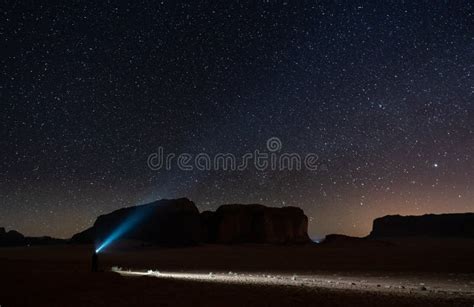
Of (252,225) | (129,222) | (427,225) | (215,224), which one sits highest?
(427,225)

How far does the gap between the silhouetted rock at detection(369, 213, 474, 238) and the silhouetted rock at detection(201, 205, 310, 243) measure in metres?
64.6

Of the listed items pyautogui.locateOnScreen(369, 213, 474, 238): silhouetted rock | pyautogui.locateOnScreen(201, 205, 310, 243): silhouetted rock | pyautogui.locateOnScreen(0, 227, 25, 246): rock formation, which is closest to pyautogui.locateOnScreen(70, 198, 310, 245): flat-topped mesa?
pyautogui.locateOnScreen(201, 205, 310, 243): silhouetted rock

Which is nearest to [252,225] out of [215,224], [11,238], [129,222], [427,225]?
[215,224]

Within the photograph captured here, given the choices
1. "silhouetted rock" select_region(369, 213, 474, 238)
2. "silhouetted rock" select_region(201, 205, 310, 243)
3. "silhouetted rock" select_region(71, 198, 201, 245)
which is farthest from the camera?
"silhouetted rock" select_region(369, 213, 474, 238)

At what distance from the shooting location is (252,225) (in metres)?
92.8

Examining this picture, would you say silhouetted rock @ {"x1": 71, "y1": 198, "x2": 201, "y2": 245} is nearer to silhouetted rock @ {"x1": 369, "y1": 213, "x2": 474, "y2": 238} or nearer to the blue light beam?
the blue light beam

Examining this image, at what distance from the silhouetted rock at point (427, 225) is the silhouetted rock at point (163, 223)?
3278 inches

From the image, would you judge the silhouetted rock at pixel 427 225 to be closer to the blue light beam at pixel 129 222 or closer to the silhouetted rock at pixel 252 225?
the silhouetted rock at pixel 252 225

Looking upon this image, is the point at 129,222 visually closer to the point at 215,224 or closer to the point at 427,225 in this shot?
the point at 215,224

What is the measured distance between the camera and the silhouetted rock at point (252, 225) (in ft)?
295

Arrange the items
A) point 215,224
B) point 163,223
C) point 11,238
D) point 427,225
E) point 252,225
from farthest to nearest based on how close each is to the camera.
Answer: point 427,225 → point 11,238 → point 252,225 → point 215,224 → point 163,223

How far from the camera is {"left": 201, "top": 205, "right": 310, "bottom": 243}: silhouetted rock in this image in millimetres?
89875

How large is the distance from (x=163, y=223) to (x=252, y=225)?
1636cm

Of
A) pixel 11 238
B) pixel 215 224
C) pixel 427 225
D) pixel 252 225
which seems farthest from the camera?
pixel 427 225
